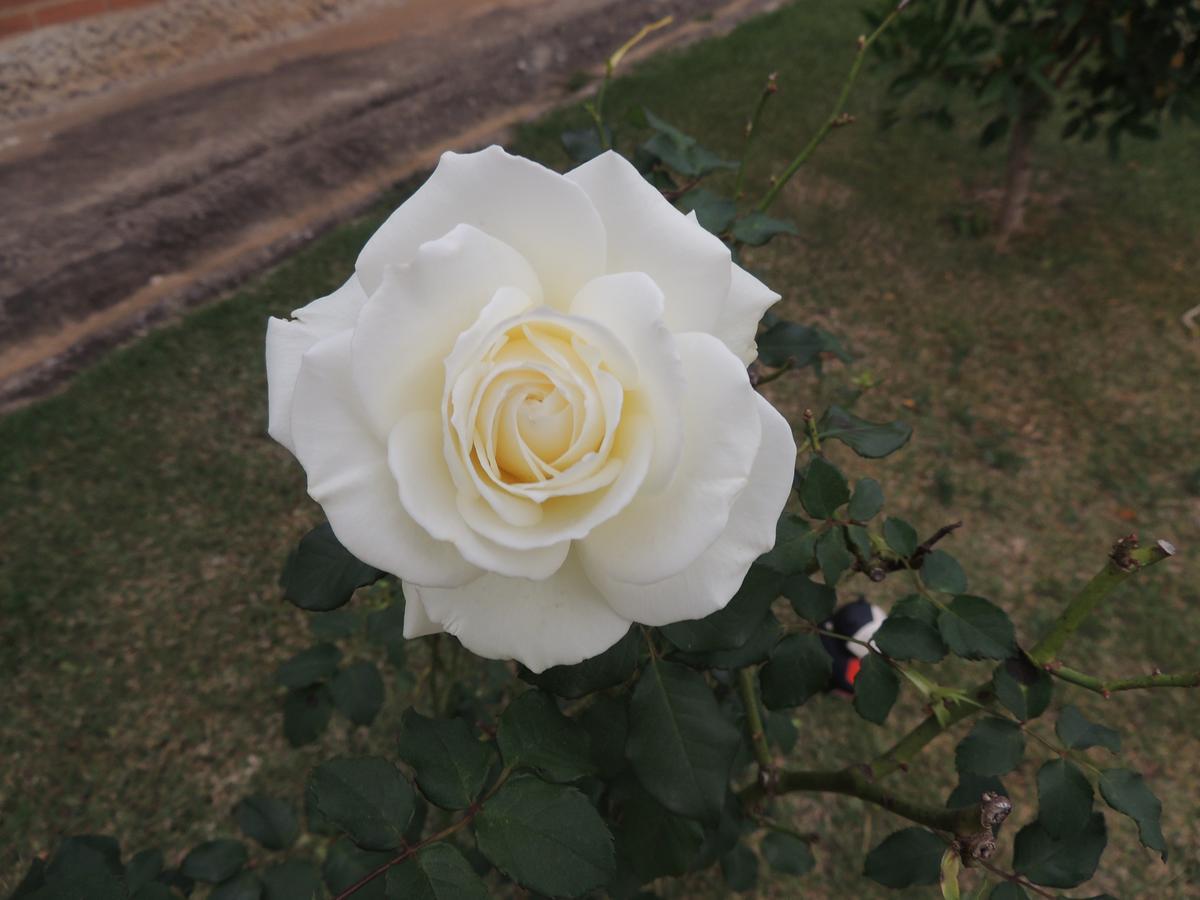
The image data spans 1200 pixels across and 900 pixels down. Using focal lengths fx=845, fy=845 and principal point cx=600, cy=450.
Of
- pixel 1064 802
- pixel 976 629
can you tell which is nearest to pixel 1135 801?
pixel 1064 802

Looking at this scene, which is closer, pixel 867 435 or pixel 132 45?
pixel 867 435

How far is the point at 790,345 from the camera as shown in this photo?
958mm

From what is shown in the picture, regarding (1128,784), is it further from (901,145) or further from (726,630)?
(901,145)

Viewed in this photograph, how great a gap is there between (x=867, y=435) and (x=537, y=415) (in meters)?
0.45

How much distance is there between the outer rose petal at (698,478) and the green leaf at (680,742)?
250mm

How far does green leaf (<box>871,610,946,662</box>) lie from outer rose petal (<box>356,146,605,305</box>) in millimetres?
476

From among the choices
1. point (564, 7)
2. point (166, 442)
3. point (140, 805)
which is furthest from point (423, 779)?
point (564, 7)

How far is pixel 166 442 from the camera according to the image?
245 centimetres

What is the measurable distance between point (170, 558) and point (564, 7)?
3372 millimetres

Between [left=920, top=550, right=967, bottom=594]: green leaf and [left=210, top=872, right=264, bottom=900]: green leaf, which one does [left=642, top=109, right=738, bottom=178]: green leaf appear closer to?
[left=920, top=550, right=967, bottom=594]: green leaf

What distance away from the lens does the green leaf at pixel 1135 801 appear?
0.71 meters

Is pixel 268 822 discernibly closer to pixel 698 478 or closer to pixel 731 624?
pixel 731 624

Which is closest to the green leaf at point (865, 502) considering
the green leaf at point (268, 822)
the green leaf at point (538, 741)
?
the green leaf at point (538, 741)

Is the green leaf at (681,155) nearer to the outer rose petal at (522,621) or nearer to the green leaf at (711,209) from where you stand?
the green leaf at (711,209)
